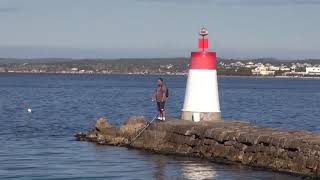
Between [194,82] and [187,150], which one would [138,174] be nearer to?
[187,150]

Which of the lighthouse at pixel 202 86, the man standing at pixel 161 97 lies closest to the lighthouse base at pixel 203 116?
the lighthouse at pixel 202 86

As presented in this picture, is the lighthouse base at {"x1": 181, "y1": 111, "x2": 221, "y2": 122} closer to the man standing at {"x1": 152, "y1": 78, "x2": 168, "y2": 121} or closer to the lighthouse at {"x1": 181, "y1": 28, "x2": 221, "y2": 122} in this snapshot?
the lighthouse at {"x1": 181, "y1": 28, "x2": 221, "y2": 122}

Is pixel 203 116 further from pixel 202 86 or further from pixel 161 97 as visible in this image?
pixel 161 97

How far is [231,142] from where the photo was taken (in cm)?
1723

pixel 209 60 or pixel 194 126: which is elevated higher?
pixel 209 60

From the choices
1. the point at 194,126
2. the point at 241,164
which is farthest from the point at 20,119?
the point at 241,164

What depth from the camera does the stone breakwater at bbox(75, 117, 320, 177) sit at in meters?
15.2

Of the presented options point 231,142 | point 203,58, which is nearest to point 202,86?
point 203,58

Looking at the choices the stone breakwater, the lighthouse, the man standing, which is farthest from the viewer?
the man standing

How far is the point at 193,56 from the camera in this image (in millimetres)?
20156

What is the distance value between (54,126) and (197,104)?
12.0 meters

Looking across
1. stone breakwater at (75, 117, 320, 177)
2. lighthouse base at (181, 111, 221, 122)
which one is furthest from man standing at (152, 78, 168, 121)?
lighthouse base at (181, 111, 221, 122)

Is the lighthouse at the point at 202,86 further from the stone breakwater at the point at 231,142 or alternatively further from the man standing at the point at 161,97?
the man standing at the point at 161,97

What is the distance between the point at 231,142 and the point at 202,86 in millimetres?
3006
